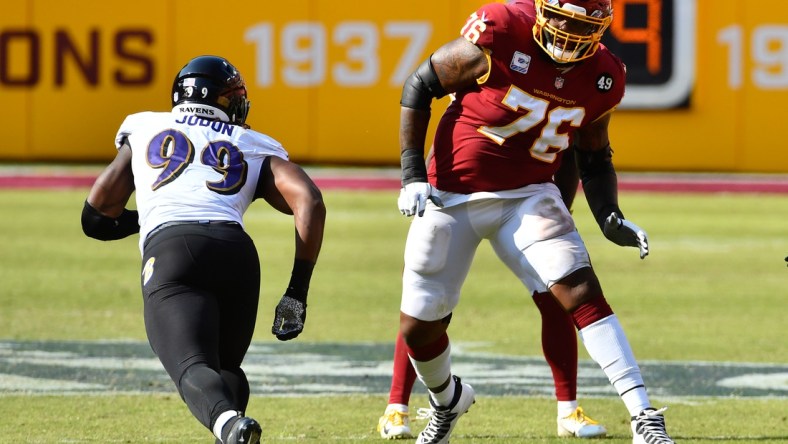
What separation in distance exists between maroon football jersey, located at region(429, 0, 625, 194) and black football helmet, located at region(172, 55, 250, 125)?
0.96 metres

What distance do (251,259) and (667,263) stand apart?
9091 millimetres

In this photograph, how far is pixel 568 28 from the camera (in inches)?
233

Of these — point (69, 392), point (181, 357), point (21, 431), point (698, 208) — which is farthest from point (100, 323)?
point (698, 208)

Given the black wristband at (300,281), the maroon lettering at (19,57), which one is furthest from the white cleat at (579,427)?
the maroon lettering at (19,57)

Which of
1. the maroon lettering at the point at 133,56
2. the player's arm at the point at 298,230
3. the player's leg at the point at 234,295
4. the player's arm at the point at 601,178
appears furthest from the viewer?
the maroon lettering at the point at 133,56

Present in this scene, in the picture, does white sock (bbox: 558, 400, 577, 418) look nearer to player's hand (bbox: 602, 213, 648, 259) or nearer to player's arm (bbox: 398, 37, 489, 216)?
player's hand (bbox: 602, 213, 648, 259)

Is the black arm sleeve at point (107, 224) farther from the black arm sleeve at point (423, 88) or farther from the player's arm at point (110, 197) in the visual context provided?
the black arm sleeve at point (423, 88)

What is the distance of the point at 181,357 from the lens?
197 inches

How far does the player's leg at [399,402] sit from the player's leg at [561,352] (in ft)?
2.06

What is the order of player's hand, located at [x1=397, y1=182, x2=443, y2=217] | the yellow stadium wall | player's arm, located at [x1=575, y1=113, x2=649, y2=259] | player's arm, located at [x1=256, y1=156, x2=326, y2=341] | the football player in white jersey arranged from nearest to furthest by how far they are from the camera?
the football player in white jersey → player's arm, located at [x1=256, y1=156, x2=326, y2=341] → player's hand, located at [x1=397, y1=182, x2=443, y2=217] → player's arm, located at [x1=575, y1=113, x2=649, y2=259] → the yellow stadium wall

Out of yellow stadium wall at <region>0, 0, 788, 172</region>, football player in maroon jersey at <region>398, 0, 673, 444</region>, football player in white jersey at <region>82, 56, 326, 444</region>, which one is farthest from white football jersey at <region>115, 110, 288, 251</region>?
yellow stadium wall at <region>0, 0, 788, 172</region>

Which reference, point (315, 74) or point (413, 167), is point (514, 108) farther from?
point (315, 74)

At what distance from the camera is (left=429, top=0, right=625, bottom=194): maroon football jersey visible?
6.02 metres

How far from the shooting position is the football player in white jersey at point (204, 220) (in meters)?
5.09
